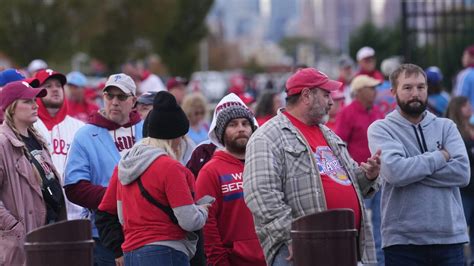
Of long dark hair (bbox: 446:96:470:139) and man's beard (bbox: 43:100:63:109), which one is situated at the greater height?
man's beard (bbox: 43:100:63:109)

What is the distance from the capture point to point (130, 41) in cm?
4184

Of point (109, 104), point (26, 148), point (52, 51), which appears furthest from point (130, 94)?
point (52, 51)

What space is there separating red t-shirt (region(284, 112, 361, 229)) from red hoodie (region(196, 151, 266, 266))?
792 mm

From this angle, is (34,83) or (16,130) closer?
(16,130)

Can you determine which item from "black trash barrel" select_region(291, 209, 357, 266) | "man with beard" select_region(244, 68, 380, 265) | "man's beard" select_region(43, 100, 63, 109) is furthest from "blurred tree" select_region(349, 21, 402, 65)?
"black trash barrel" select_region(291, 209, 357, 266)

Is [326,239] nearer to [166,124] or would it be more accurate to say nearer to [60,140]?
[166,124]

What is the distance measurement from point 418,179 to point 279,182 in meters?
1.11

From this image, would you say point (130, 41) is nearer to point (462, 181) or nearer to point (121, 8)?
point (121, 8)

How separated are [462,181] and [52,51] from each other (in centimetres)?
2427

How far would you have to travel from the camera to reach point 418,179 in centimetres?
848

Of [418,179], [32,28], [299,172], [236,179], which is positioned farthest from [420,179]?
[32,28]

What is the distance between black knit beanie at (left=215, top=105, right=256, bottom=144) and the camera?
29.4 ft

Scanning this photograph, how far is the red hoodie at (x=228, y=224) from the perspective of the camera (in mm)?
8656

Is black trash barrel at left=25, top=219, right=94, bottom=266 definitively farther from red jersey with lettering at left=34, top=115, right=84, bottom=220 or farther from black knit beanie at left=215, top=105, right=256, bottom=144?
red jersey with lettering at left=34, top=115, right=84, bottom=220
